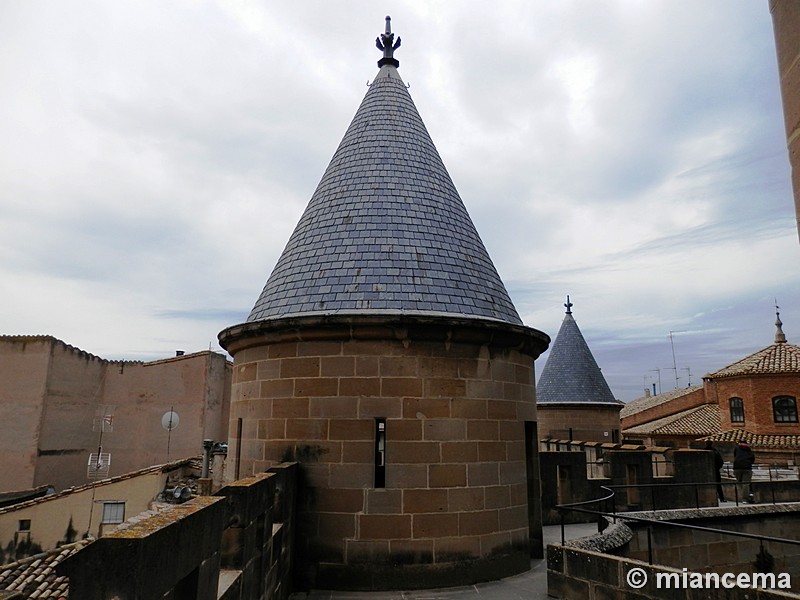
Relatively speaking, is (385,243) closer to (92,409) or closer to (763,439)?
(92,409)

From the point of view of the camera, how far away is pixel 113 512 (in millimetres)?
16312

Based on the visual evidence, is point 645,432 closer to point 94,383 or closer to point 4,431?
point 94,383

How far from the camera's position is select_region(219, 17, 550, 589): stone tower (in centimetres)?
759

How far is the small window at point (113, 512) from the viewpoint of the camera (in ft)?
53.4

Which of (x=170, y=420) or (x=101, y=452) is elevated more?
(x=170, y=420)

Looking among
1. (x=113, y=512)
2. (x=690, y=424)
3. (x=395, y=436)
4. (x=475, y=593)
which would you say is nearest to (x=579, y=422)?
(x=690, y=424)

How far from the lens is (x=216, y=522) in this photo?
4371mm

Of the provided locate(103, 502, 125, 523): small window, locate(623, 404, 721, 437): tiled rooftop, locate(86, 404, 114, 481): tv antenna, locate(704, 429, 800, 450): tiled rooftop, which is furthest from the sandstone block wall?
locate(86, 404, 114, 481): tv antenna

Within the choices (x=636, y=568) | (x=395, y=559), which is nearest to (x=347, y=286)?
(x=395, y=559)

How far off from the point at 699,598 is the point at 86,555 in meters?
6.61

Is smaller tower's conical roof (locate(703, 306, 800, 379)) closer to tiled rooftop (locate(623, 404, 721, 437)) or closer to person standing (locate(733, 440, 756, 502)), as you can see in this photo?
tiled rooftop (locate(623, 404, 721, 437))

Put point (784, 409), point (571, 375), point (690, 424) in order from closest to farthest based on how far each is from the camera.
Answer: point (571, 375), point (784, 409), point (690, 424)

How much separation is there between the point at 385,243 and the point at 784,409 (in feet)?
83.2

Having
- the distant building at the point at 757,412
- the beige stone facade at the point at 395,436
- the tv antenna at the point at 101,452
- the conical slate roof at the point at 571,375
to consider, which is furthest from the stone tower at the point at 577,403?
the tv antenna at the point at 101,452
